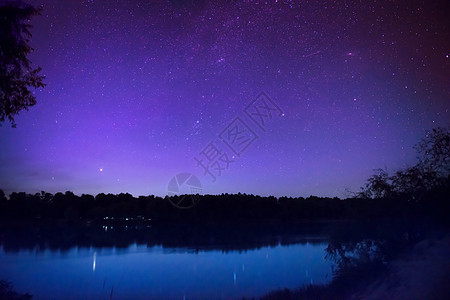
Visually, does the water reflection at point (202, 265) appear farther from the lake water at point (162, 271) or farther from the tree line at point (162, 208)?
the tree line at point (162, 208)

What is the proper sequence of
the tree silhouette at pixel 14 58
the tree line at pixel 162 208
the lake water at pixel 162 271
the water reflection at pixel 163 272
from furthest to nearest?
1. the tree line at pixel 162 208
2. the water reflection at pixel 163 272
3. the lake water at pixel 162 271
4. the tree silhouette at pixel 14 58

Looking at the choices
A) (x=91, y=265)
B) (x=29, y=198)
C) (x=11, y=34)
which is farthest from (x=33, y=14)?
(x=29, y=198)

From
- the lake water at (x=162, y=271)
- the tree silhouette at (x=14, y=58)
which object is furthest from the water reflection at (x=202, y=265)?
the tree silhouette at (x=14, y=58)

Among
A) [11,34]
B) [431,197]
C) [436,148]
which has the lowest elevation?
[431,197]

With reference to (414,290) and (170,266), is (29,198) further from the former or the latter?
(414,290)

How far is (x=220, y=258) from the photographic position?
39.2 meters

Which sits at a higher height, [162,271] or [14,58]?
[14,58]

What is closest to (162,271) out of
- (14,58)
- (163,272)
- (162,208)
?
(163,272)

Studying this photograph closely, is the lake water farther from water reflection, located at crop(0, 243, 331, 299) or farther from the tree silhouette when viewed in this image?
the tree silhouette

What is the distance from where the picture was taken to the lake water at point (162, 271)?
908 inches

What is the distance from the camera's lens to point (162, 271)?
32.4 m

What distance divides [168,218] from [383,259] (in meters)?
98.9

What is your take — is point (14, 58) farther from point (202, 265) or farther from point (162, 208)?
point (162, 208)

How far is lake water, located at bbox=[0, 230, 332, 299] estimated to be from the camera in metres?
23.1
